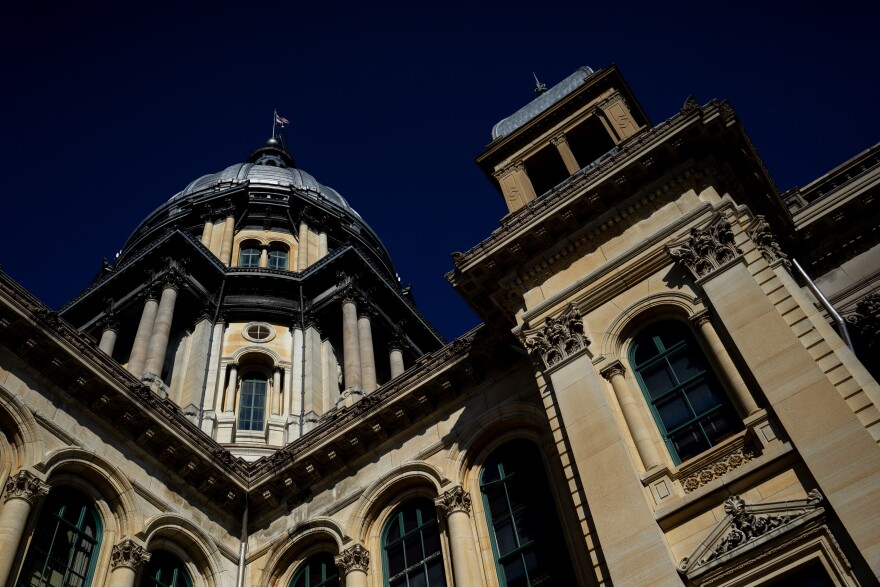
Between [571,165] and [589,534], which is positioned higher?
[571,165]

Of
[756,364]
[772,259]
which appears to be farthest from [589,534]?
[772,259]

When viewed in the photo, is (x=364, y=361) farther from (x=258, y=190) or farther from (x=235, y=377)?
(x=258, y=190)

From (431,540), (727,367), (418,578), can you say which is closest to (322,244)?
(431,540)

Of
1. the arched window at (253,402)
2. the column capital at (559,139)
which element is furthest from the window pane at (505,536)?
the arched window at (253,402)

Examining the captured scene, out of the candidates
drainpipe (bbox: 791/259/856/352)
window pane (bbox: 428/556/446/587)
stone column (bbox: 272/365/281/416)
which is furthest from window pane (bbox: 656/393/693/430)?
stone column (bbox: 272/365/281/416)

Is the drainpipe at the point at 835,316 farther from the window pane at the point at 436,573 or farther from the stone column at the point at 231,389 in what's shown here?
the stone column at the point at 231,389

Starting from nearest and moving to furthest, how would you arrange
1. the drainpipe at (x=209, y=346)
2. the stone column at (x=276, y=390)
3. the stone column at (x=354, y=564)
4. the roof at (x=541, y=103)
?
the stone column at (x=354, y=564) < the roof at (x=541, y=103) < the drainpipe at (x=209, y=346) < the stone column at (x=276, y=390)

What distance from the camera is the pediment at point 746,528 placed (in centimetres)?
1413

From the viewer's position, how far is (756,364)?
16156 millimetres

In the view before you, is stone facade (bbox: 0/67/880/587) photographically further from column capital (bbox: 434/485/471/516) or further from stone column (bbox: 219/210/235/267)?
stone column (bbox: 219/210/235/267)

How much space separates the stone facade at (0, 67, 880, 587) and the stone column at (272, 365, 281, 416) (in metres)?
12.9

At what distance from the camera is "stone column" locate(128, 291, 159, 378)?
1409 inches

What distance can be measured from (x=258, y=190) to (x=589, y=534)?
130 ft

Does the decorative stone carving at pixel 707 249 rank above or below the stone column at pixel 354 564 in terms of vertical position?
above
